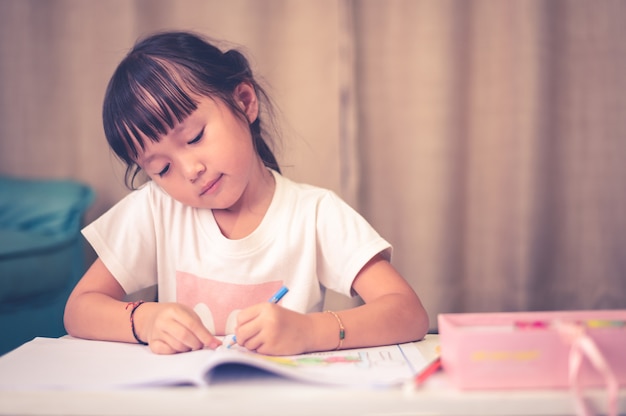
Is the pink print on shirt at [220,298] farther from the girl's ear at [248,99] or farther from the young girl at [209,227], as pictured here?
the girl's ear at [248,99]

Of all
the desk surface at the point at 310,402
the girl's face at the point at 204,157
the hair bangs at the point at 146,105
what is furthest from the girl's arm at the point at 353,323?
the hair bangs at the point at 146,105

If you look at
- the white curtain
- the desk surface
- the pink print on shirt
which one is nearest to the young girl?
the pink print on shirt

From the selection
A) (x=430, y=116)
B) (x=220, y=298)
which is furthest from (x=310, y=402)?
(x=430, y=116)

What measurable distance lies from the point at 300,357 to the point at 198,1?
1.64 metres

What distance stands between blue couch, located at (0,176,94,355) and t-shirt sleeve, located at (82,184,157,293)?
20.1 inches

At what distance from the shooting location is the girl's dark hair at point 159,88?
900 millimetres

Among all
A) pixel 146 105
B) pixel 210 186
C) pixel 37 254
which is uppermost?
pixel 146 105

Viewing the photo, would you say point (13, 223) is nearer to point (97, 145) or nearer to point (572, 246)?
point (97, 145)

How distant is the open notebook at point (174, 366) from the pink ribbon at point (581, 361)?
0.47 ft

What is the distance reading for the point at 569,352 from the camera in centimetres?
51

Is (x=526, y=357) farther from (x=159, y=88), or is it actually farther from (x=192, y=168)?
(x=159, y=88)

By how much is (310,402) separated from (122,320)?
0.39 metres

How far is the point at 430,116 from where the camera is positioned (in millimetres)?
2062

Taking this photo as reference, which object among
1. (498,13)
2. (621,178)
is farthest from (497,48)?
(621,178)
